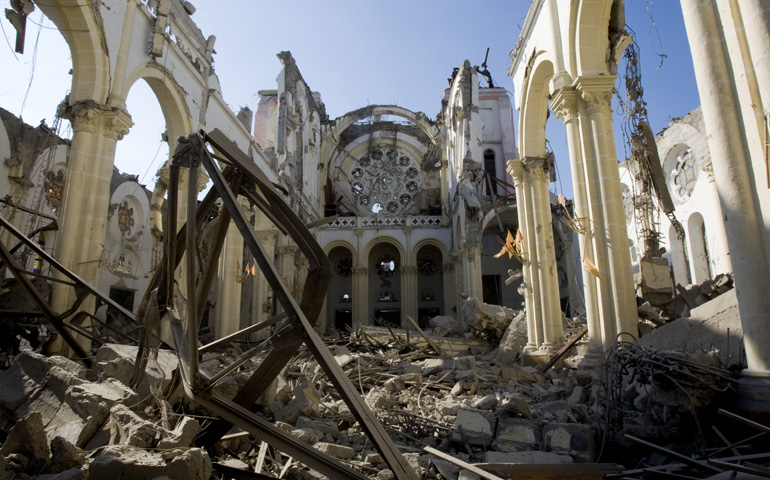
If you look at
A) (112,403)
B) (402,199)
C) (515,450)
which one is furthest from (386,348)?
(402,199)

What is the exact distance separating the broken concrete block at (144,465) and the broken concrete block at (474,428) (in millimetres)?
2134

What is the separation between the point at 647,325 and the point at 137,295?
58.3 ft

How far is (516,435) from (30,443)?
11.0 feet

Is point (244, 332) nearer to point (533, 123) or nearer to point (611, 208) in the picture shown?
point (611, 208)

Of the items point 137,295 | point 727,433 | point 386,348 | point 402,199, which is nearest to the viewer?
point 727,433

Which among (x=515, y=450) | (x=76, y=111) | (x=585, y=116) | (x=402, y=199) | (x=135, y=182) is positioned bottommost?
(x=515, y=450)

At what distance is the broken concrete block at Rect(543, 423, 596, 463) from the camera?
3.33 meters

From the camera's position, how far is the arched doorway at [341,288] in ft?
83.5

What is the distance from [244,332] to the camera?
3666mm

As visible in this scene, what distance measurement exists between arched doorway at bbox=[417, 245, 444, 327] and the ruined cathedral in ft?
0.42

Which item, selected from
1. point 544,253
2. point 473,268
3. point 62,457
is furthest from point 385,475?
point 473,268

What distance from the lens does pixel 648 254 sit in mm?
7742

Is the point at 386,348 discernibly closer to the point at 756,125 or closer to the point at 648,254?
the point at 648,254

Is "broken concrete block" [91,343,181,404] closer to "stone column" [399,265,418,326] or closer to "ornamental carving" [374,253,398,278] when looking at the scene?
"stone column" [399,265,418,326]
